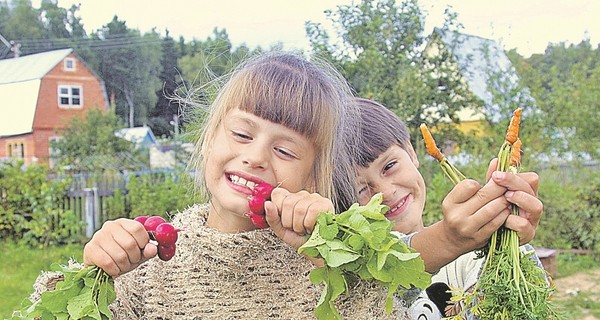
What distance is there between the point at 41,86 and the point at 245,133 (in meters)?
28.1

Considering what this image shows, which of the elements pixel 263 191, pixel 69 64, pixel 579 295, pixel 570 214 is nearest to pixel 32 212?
pixel 579 295

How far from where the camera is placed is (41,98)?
88.5 ft

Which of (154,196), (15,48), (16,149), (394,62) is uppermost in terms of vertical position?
(394,62)

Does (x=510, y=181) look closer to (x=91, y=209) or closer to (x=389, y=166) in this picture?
(x=389, y=166)

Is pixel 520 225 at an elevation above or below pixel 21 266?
above

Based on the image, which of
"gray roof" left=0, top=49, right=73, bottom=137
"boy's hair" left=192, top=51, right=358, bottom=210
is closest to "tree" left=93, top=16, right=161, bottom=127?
"gray roof" left=0, top=49, right=73, bottom=137

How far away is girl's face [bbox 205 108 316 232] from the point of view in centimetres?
158

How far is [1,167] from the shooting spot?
34.3 ft

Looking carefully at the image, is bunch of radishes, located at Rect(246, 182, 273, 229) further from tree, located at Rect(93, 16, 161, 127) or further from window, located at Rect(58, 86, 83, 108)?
tree, located at Rect(93, 16, 161, 127)

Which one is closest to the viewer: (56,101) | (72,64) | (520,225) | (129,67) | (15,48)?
(520,225)

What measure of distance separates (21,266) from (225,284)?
7.67m

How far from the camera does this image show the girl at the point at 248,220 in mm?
1606

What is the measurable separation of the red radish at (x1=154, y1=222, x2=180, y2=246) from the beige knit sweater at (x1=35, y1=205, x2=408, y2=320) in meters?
0.20

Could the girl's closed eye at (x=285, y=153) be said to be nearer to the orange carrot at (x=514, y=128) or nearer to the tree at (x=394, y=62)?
the orange carrot at (x=514, y=128)
